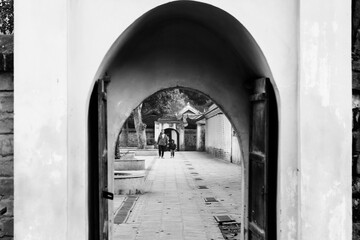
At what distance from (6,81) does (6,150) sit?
2.40 ft

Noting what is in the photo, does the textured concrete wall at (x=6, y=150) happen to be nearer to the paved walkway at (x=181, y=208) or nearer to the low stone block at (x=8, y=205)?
the low stone block at (x=8, y=205)

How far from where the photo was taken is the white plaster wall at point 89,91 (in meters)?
3.99

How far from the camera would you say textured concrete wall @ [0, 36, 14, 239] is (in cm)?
467

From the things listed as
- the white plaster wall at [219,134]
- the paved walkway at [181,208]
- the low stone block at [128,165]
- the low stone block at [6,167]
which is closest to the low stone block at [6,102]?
the low stone block at [6,167]

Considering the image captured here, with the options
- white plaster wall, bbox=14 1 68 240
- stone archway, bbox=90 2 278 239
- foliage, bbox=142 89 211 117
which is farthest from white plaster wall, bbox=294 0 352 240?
foliage, bbox=142 89 211 117

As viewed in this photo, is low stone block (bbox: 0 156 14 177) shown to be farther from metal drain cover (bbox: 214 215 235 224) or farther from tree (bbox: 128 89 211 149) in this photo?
tree (bbox: 128 89 211 149)

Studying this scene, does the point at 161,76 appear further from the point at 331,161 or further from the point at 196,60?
the point at 331,161

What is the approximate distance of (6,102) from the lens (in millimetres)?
4723

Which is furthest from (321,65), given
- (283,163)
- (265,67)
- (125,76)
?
(125,76)

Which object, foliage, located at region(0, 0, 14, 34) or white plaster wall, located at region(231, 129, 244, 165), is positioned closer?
foliage, located at region(0, 0, 14, 34)

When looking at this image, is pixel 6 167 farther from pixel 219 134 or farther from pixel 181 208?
pixel 219 134

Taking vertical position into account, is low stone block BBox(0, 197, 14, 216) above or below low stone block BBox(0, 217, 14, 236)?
above

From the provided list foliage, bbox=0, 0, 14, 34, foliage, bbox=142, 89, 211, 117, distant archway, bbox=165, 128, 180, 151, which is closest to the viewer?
foliage, bbox=0, 0, 14, 34

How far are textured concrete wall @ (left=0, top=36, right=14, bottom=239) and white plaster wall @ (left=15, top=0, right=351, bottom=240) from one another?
2.46 feet
